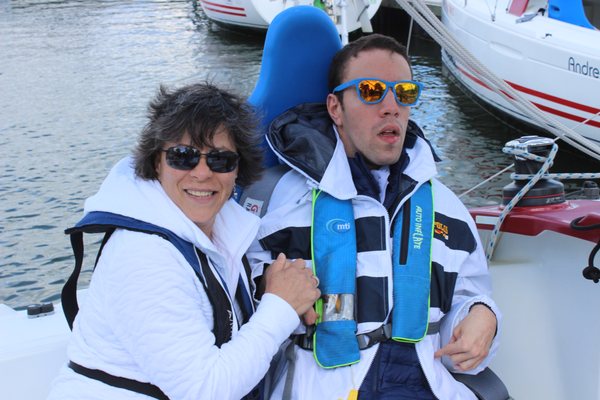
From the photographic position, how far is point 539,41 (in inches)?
262

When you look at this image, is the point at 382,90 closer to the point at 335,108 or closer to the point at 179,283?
the point at 335,108

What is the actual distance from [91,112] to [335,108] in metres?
7.54

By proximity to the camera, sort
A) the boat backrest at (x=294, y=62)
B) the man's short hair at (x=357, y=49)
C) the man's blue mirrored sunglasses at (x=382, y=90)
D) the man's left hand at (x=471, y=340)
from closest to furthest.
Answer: the man's left hand at (x=471, y=340) → the man's blue mirrored sunglasses at (x=382, y=90) → the man's short hair at (x=357, y=49) → the boat backrest at (x=294, y=62)

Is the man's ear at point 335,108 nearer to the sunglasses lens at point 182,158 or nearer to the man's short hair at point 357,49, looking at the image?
the man's short hair at point 357,49

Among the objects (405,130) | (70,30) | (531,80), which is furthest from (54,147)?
(70,30)

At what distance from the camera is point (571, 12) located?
6.62 meters

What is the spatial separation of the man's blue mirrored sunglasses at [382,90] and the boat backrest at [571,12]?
5.03 m

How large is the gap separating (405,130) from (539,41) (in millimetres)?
4952

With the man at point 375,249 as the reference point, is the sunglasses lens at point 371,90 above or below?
above

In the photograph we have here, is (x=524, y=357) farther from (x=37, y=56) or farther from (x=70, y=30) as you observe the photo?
(x=70, y=30)

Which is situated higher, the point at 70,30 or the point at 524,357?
the point at 524,357

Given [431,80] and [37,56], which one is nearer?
[431,80]

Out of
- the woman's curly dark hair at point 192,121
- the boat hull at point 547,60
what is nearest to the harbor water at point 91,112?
the woman's curly dark hair at point 192,121

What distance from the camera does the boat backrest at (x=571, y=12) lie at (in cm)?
656
